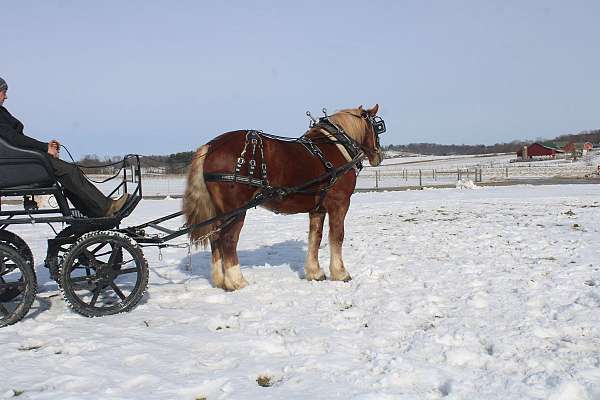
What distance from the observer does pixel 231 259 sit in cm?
573

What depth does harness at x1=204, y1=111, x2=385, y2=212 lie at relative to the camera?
17.7 feet

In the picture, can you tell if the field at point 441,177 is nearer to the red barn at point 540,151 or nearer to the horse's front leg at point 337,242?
the horse's front leg at point 337,242

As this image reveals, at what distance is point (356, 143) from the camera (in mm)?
6531

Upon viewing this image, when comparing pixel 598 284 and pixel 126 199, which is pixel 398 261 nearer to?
pixel 598 284

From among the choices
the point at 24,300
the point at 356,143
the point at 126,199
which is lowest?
the point at 24,300

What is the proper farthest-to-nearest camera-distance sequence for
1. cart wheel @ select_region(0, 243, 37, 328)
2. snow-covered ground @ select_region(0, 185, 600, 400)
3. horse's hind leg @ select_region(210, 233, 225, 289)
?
horse's hind leg @ select_region(210, 233, 225, 289), cart wheel @ select_region(0, 243, 37, 328), snow-covered ground @ select_region(0, 185, 600, 400)

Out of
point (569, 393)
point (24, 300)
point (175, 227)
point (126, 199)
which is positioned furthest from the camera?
point (175, 227)

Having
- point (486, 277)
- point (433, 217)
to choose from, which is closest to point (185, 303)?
point (486, 277)

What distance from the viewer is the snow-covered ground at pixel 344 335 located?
3.12 metres

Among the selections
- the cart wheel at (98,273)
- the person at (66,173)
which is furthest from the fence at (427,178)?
the cart wheel at (98,273)

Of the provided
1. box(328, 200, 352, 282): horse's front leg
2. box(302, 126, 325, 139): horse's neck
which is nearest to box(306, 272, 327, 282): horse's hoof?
box(328, 200, 352, 282): horse's front leg

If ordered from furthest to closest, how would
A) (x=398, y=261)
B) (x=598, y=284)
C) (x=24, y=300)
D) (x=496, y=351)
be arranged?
(x=398, y=261) → (x=598, y=284) → (x=24, y=300) → (x=496, y=351)

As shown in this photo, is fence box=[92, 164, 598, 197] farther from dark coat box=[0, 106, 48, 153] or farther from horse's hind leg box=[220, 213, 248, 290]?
dark coat box=[0, 106, 48, 153]

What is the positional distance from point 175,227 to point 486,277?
8.19 metres
